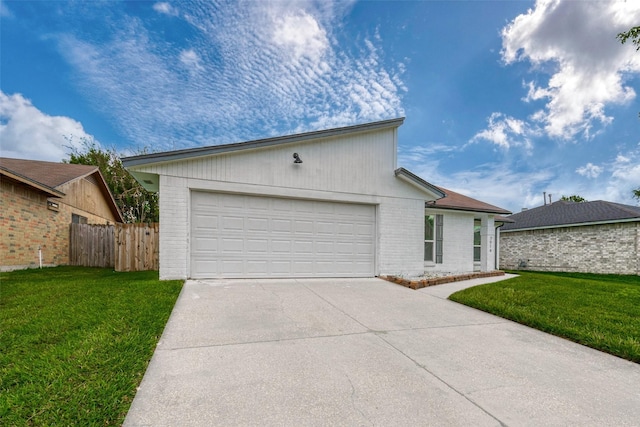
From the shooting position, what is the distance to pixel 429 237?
10.6m

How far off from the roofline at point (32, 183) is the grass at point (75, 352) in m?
5.36

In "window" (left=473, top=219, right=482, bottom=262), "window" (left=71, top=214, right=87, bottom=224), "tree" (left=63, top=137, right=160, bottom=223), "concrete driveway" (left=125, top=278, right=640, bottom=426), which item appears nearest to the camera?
"concrete driveway" (left=125, top=278, right=640, bottom=426)

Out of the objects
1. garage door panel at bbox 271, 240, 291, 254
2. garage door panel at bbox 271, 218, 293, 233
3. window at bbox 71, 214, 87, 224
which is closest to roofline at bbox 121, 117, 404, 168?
garage door panel at bbox 271, 218, 293, 233

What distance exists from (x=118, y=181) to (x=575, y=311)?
2826cm

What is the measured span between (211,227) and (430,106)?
34.2 ft

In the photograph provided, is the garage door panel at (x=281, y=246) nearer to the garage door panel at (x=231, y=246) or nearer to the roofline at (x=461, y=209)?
the garage door panel at (x=231, y=246)

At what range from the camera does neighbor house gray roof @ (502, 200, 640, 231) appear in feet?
47.7

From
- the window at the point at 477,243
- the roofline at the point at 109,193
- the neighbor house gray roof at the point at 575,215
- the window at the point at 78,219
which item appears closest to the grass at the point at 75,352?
the window at the point at 78,219

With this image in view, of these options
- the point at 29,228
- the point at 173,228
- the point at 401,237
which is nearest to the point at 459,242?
the point at 401,237

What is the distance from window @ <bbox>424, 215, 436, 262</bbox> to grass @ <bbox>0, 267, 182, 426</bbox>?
8.60 meters

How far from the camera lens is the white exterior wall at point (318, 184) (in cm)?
654

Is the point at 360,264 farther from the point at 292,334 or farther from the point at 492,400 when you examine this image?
the point at 492,400

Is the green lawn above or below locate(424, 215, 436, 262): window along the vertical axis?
below

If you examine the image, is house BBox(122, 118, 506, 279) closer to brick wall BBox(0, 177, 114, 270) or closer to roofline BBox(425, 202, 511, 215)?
roofline BBox(425, 202, 511, 215)
